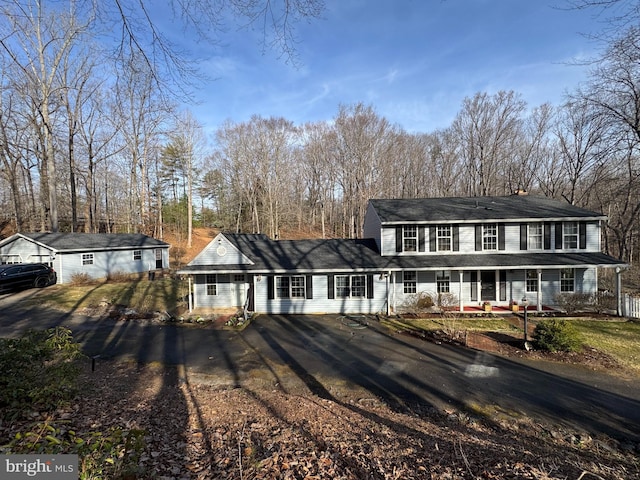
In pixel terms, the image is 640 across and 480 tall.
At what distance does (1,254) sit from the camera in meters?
22.8

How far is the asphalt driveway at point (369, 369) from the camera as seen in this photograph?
7.67 meters

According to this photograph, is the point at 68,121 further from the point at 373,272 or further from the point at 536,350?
the point at 536,350

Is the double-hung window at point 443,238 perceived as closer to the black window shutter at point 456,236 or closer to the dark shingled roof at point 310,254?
the black window shutter at point 456,236

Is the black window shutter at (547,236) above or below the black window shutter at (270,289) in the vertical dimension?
above

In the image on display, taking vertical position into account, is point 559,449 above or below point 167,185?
below

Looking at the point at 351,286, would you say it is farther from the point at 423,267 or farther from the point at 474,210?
the point at 474,210

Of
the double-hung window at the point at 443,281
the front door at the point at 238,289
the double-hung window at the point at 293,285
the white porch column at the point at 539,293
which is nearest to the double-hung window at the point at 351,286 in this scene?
the double-hung window at the point at 293,285

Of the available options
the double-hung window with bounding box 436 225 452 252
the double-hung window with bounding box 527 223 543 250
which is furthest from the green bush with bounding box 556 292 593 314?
the double-hung window with bounding box 436 225 452 252

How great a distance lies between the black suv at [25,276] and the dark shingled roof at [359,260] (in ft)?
40.0

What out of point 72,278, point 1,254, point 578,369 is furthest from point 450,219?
point 1,254

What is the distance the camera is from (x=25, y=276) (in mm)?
20406

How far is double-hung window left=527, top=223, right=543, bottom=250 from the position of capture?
682 inches

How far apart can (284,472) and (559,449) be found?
517 centimetres

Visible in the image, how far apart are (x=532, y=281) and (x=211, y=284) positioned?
18486mm
